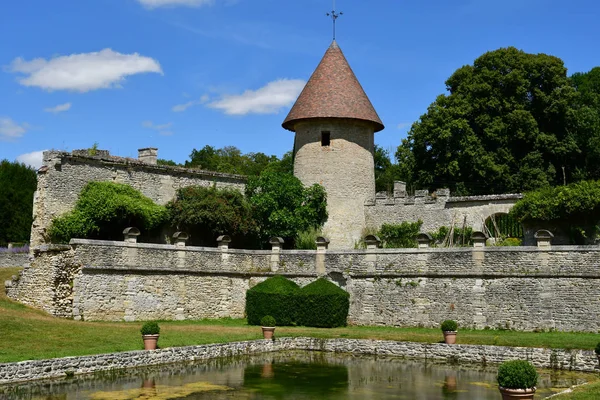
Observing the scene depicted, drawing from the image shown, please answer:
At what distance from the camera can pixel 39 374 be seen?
15039mm

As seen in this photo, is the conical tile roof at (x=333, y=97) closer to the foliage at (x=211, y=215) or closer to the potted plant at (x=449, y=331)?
the foliage at (x=211, y=215)

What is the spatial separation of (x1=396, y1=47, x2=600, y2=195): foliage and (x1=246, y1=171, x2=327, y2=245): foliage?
7715mm

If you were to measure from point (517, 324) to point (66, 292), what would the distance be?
14653mm

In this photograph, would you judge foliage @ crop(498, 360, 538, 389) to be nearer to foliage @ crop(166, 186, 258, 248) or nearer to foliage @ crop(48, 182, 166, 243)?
foliage @ crop(166, 186, 258, 248)

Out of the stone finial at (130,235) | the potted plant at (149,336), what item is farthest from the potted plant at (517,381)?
the stone finial at (130,235)

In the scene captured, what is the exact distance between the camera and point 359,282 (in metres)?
26.1

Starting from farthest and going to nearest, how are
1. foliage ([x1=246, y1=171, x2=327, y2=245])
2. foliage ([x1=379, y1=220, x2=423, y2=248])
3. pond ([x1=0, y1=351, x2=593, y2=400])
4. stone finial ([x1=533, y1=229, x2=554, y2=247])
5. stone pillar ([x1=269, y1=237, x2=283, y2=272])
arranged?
foliage ([x1=379, y1=220, x2=423, y2=248]) < foliage ([x1=246, y1=171, x2=327, y2=245]) < stone pillar ([x1=269, y1=237, x2=283, y2=272]) < stone finial ([x1=533, y1=229, x2=554, y2=247]) < pond ([x1=0, y1=351, x2=593, y2=400])

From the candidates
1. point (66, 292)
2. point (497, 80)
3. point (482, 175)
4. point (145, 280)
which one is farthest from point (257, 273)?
point (497, 80)

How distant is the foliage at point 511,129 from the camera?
34250 millimetres

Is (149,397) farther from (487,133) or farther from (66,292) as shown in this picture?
(487,133)

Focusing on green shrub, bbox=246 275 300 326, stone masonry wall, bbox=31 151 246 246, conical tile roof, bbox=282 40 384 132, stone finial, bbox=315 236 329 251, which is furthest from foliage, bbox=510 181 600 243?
stone masonry wall, bbox=31 151 246 246

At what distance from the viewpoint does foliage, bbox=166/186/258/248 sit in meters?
30.1

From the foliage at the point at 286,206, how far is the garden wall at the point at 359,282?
3.26 meters

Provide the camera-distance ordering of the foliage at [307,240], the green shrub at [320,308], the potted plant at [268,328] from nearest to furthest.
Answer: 1. the potted plant at [268,328]
2. the green shrub at [320,308]
3. the foliage at [307,240]
